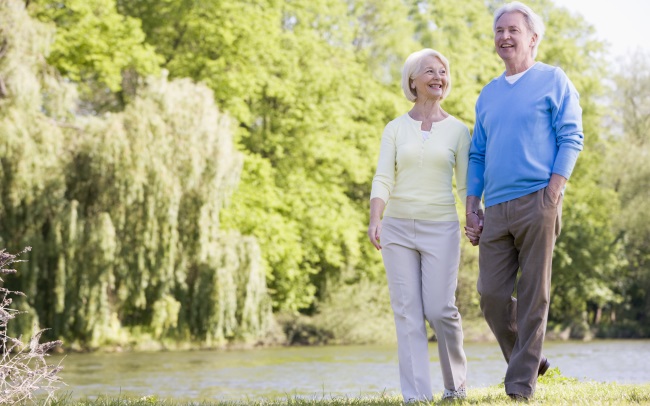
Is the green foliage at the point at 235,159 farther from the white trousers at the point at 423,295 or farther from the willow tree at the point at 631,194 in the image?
the white trousers at the point at 423,295

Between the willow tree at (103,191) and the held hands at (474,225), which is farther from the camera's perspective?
the willow tree at (103,191)

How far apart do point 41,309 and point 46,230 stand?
1.45m

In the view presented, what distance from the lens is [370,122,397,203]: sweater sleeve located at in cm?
611

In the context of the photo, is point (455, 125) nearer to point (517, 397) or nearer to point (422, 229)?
point (422, 229)

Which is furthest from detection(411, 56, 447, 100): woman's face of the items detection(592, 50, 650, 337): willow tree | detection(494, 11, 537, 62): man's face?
detection(592, 50, 650, 337): willow tree

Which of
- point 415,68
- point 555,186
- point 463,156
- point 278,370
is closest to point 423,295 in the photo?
point 463,156

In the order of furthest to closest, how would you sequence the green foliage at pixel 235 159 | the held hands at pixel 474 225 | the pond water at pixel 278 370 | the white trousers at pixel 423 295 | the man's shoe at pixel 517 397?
the green foliage at pixel 235 159 → the pond water at pixel 278 370 → the held hands at pixel 474 225 → the white trousers at pixel 423 295 → the man's shoe at pixel 517 397

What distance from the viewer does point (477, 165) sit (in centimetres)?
610

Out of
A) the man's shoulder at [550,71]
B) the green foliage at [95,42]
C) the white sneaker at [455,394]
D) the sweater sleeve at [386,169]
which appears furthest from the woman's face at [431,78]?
the green foliage at [95,42]

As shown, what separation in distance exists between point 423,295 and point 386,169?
30.2 inches

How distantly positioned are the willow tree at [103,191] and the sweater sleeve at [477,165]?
42.8 ft

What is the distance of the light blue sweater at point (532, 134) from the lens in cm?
567

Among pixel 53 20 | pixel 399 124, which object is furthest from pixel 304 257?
pixel 399 124

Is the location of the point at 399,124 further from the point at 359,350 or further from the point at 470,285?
the point at 470,285
